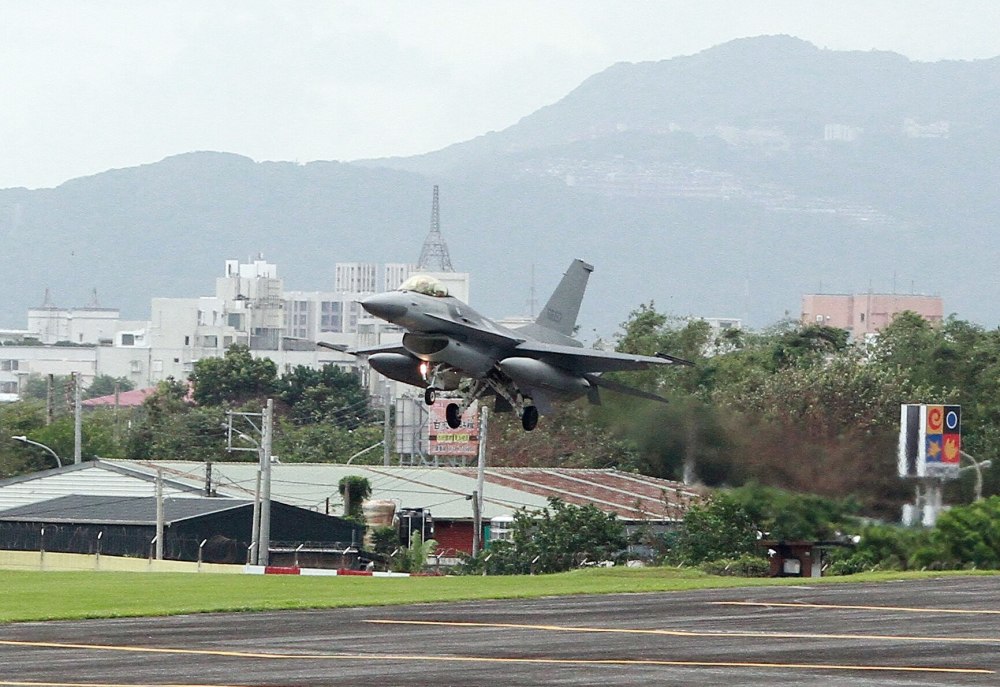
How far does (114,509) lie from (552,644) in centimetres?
6037

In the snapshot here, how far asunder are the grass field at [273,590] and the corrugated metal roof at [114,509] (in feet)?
78.4

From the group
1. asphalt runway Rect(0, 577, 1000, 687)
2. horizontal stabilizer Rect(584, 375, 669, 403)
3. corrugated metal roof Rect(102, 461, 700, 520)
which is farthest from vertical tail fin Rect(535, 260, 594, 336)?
corrugated metal roof Rect(102, 461, 700, 520)

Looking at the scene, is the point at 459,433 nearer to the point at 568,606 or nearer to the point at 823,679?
the point at 568,606

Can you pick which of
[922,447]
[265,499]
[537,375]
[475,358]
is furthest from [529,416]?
[265,499]

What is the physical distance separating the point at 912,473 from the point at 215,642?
1115 inches

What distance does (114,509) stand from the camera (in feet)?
276

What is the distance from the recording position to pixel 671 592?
41.2 meters

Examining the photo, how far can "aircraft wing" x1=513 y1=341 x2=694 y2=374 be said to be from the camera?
43.7 metres

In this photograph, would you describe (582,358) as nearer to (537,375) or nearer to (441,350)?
(537,375)

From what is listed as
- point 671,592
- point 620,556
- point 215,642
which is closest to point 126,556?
point 620,556

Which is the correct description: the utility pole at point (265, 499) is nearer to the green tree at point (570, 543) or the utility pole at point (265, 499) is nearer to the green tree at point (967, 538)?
the green tree at point (570, 543)

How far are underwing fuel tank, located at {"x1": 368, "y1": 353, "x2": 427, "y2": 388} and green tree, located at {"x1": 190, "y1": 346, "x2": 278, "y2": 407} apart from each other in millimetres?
112419

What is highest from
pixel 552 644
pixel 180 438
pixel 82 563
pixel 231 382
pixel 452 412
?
pixel 452 412

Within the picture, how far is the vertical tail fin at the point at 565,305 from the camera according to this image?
47875 millimetres
